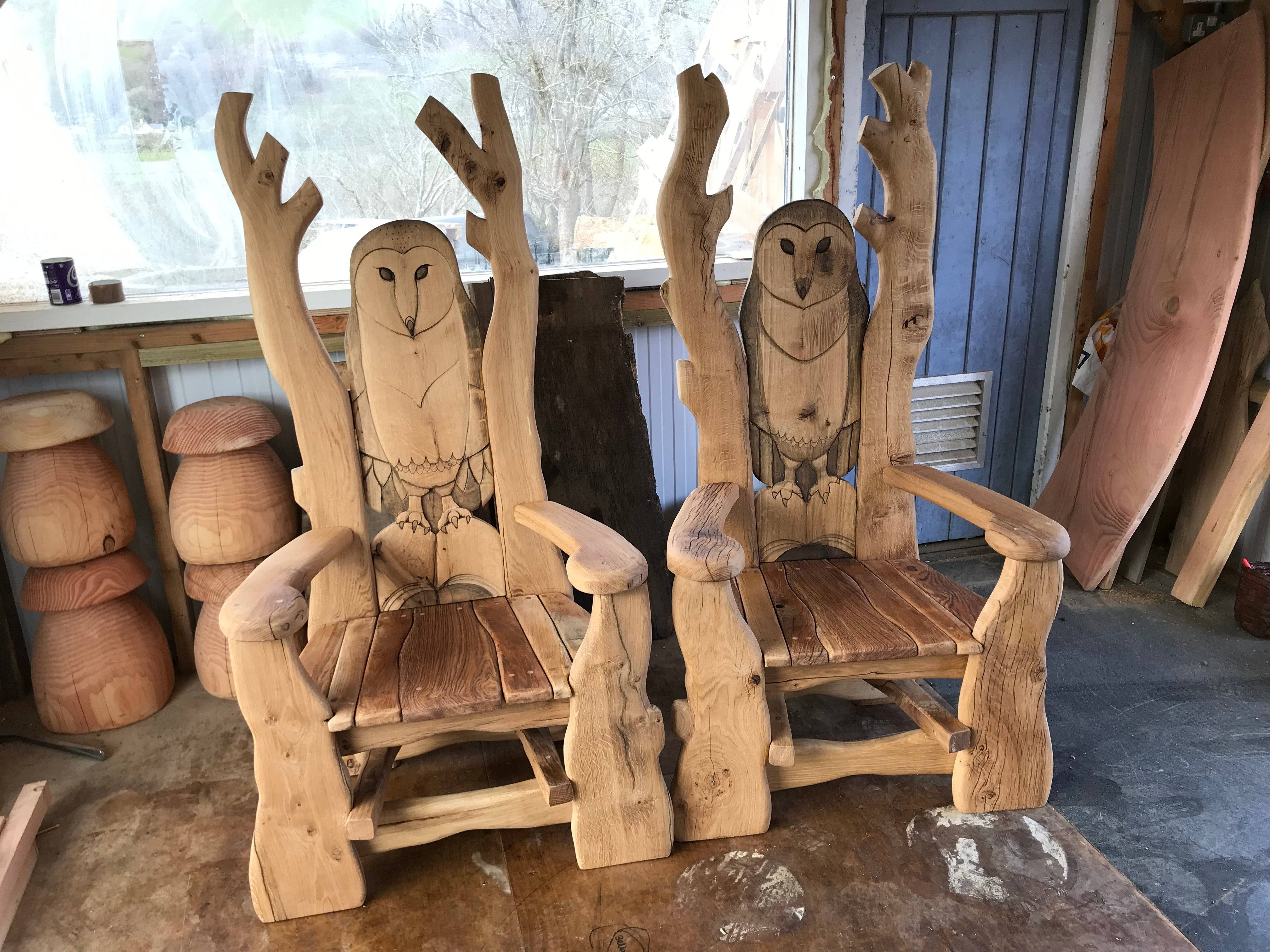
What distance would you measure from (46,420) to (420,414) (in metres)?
0.99

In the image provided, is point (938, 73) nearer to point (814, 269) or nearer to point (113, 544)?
point (814, 269)

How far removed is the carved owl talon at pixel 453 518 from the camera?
6.50ft

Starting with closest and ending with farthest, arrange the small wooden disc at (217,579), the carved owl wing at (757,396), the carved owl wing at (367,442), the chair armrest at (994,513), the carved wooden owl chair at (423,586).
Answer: the carved wooden owl chair at (423,586)
the chair armrest at (994,513)
the carved owl wing at (367,442)
the carved owl wing at (757,396)
the small wooden disc at (217,579)

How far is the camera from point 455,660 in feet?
5.48

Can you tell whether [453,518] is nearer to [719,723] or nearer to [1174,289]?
[719,723]

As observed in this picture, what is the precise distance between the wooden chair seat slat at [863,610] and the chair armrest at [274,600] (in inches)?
33.9

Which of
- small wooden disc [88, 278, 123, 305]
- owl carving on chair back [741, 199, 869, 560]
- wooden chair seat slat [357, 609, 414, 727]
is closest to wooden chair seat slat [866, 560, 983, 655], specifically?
owl carving on chair back [741, 199, 869, 560]

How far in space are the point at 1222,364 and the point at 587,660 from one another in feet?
8.29

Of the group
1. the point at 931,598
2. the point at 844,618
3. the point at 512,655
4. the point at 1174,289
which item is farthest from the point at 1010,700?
the point at 1174,289

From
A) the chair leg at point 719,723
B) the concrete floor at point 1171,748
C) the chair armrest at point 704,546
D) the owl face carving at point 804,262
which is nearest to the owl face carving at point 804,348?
the owl face carving at point 804,262

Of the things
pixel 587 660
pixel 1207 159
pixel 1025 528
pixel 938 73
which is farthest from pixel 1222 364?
pixel 587 660

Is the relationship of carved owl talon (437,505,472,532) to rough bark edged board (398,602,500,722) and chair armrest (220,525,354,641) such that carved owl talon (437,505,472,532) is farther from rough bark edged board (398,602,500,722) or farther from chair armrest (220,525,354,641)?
chair armrest (220,525,354,641)

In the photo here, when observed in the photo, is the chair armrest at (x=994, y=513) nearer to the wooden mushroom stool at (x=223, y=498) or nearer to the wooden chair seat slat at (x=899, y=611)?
the wooden chair seat slat at (x=899, y=611)

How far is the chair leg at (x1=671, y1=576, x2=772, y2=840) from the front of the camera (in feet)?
5.45
